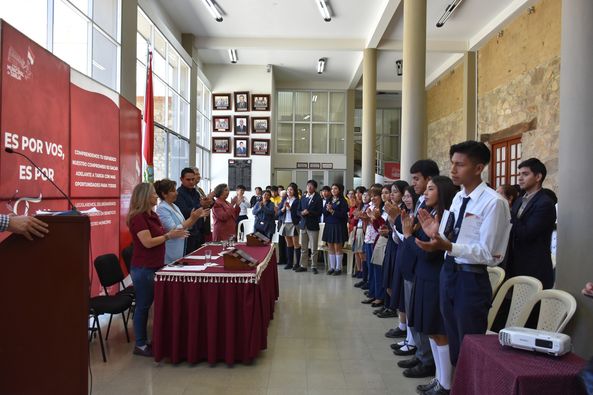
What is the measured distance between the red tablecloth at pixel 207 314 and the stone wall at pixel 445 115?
9580 mm

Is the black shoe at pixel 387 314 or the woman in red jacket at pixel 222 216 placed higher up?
the woman in red jacket at pixel 222 216

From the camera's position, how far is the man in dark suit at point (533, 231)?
3031mm

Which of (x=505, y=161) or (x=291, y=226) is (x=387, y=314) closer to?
(x=291, y=226)

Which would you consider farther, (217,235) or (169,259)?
(217,235)

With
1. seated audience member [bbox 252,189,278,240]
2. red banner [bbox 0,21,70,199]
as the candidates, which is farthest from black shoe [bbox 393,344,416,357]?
seated audience member [bbox 252,189,278,240]

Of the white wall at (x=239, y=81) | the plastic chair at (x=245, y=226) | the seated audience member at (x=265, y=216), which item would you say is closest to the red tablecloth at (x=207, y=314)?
the seated audience member at (x=265, y=216)

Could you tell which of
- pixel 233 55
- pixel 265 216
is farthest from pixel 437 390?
pixel 233 55

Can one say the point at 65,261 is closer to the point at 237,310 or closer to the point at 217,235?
the point at 237,310

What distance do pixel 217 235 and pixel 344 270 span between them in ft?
10.4

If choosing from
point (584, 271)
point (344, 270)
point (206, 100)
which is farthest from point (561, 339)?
point (206, 100)

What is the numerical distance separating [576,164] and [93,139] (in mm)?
4537

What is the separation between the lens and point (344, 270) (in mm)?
8016

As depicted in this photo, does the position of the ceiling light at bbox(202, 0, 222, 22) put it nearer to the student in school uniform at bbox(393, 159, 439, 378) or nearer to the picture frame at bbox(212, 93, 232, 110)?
the picture frame at bbox(212, 93, 232, 110)

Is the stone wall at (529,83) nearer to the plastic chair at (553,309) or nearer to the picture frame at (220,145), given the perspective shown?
the plastic chair at (553,309)
